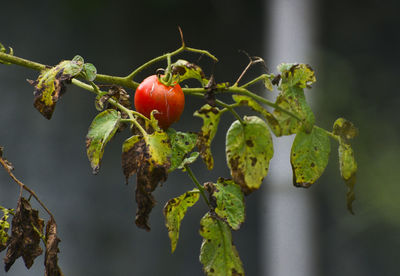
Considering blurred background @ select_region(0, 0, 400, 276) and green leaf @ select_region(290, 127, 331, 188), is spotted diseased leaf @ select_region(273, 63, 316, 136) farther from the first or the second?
blurred background @ select_region(0, 0, 400, 276)

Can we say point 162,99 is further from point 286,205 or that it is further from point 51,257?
point 286,205

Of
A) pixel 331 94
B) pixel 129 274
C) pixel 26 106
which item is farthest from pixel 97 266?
pixel 331 94

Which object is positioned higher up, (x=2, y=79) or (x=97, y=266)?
(x=2, y=79)

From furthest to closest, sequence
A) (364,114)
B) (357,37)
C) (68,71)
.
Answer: (357,37)
(364,114)
(68,71)

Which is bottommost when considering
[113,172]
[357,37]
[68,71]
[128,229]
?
[128,229]

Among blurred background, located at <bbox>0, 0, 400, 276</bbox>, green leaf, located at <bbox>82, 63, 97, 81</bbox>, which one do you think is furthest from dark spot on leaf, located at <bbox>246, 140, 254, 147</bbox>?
Result: blurred background, located at <bbox>0, 0, 400, 276</bbox>

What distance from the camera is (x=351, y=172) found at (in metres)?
0.53

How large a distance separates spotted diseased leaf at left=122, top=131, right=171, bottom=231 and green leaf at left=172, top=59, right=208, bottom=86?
0.07 m

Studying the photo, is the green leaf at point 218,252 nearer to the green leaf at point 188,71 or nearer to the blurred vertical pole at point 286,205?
the green leaf at point 188,71

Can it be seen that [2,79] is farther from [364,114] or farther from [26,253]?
[26,253]

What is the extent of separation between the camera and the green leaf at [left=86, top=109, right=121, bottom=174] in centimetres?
49

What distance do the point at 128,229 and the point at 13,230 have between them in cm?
254

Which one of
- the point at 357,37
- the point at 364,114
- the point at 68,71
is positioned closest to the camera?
the point at 68,71

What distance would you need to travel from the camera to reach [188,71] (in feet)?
1.74
